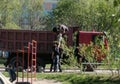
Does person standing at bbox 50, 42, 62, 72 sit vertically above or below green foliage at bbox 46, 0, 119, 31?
below

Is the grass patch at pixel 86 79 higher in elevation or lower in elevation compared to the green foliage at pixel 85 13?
lower

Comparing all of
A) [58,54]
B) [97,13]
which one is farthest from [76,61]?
[97,13]

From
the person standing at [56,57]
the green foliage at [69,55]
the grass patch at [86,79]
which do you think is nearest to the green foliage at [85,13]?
the person standing at [56,57]

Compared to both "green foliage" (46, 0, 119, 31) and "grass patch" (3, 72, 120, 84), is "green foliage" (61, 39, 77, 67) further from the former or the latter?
"green foliage" (46, 0, 119, 31)

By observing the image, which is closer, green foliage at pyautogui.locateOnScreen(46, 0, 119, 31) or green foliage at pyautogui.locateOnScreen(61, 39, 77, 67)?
green foliage at pyautogui.locateOnScreen(61, 39, 77, 67)

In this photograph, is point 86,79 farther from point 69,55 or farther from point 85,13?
point 85,13

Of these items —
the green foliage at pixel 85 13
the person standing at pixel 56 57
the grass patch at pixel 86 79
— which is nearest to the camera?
the grass patch at pixel 86 79

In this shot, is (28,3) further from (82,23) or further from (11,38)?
(11,38)

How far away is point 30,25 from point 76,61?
52914mm

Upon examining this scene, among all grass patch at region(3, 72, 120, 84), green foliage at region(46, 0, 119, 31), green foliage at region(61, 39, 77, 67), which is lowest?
grass patch at region(3, 72, 120, 84)

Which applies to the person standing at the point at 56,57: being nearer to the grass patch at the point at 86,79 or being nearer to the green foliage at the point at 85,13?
the grass patch at the point at 86,79

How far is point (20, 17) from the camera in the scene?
76125 millimetres

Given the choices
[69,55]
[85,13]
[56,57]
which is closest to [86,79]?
[69,55]

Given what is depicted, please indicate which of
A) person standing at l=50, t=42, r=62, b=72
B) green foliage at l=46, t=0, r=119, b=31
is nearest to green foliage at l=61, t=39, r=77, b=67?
person standing at l=50, t=42, r=62, b=72
